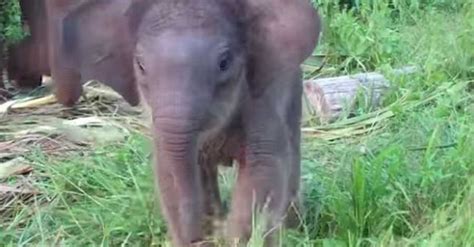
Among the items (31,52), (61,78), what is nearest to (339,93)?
(61,78)

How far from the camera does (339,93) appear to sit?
5.41 metres

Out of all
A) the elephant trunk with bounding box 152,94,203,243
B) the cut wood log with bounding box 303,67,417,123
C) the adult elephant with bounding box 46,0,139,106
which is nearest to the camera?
the elephant trunk with bounding box 152,94,203,243

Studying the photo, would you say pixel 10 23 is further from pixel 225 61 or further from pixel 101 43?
pixel 225 61

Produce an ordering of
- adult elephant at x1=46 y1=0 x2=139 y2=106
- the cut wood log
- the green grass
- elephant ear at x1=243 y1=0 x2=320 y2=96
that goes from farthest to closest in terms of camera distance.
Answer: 1. the cut wood log
2. the green grass
3. adult elephant at x1=46 y1=0 x2=139 y2=106
4. elephant ear at x1=243 y1=0 x2=320 y2=96

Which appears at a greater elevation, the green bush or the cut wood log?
the green bush

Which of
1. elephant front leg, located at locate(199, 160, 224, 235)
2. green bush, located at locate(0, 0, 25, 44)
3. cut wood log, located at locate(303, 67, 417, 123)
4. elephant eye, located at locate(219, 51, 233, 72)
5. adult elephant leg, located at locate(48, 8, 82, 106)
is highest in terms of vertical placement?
elephant eye, located at locate(219, 51, 233, 72)

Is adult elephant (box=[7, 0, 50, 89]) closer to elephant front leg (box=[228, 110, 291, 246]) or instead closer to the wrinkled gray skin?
the wrinkled gray skin

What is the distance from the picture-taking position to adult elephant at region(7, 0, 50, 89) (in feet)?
18.4

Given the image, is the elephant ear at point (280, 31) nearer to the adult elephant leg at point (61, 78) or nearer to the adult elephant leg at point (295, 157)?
the adult elephant leg at point (295, 157)

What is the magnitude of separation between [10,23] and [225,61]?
2283 mm

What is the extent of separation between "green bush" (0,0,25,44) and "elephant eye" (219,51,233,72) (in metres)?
2.18

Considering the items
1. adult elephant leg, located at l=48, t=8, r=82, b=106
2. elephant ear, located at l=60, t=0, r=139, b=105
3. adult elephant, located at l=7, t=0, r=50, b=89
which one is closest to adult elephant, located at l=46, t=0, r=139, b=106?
elephant ear, located at l=60, t=0, r=139, b=105

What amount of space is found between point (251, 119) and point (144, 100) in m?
0.34

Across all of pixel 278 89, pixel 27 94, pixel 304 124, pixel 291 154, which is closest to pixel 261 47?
pixel 278 89
